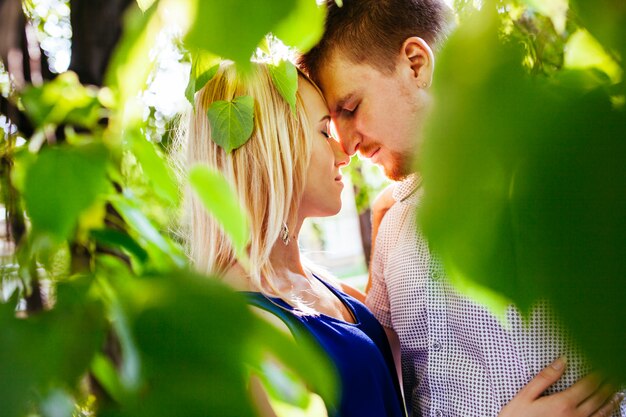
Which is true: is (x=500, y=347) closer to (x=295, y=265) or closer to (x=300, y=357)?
(x=295, y=265)

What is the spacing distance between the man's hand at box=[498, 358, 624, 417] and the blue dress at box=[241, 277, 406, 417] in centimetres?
31

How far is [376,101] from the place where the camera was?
57.4 inches

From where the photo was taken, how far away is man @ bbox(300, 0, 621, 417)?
1304mm

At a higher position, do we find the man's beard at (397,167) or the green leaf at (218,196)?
the green leaf at (218,196)

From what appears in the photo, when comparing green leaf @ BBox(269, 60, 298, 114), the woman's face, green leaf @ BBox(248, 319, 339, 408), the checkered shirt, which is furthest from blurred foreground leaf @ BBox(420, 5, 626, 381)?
the woman's face

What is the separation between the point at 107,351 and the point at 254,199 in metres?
1.07

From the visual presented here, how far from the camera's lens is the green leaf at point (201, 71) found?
393 mm

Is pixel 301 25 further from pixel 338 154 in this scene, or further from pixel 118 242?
pixel 338 154

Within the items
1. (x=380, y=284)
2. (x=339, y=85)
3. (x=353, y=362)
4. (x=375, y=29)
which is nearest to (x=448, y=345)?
(x=353, y=362)

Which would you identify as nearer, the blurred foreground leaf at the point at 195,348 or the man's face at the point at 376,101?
the blurred foreground leaf at the point at 195,348

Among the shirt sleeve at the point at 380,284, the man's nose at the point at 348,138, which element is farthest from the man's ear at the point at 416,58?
the shirt sleeve at the point at 380,284

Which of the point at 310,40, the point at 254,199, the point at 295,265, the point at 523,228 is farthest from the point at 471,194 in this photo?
the point at 295,265

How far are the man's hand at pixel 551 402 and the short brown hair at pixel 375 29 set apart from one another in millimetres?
848

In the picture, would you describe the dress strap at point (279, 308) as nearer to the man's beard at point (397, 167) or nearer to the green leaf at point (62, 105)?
the man's beard at point (397, 167)
